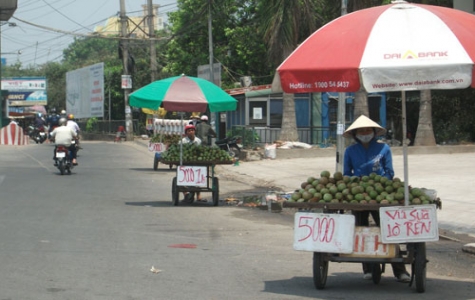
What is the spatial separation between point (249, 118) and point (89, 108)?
1313 inches

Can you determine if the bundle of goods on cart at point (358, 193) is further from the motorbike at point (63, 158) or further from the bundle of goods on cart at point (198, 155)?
the motorbike at point (63, 158)

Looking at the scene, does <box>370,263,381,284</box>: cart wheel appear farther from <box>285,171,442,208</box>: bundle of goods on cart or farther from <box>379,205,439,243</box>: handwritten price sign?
<box>285,171,442,208</box>: bundle of goods on cart

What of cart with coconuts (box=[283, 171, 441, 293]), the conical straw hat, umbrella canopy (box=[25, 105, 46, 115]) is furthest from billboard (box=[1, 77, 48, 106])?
cart with coconuts (box=[283, 171, 441, 293])

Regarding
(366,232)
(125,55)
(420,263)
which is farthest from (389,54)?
(125,55)

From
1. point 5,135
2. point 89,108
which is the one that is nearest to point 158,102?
point 5,135

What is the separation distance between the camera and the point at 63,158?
23219 millimetres

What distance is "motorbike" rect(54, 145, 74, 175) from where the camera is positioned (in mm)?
23172

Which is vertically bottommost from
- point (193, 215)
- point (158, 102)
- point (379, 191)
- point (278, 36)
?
point (193, 215)

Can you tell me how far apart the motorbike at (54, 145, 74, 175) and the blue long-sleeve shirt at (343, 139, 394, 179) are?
15660 millimetres

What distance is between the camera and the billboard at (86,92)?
6294 cm

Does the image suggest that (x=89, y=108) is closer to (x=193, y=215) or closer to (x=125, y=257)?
(x=193, y=215)

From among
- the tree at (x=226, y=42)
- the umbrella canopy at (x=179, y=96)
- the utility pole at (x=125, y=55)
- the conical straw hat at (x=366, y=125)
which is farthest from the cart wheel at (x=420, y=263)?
the utility pole at (x=125, y=55)

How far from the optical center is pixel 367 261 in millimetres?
7887

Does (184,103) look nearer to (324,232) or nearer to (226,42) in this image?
(324,232)
